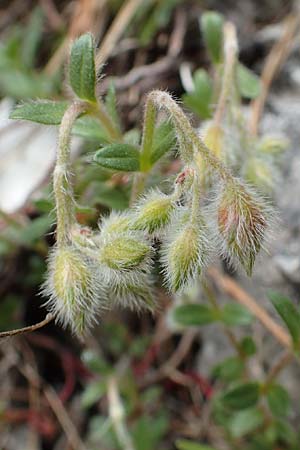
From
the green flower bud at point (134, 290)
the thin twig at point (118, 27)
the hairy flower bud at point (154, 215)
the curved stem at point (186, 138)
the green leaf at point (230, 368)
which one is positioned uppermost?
the thin twig at point (118, 27)

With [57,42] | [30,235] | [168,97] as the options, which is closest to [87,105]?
[168,97]

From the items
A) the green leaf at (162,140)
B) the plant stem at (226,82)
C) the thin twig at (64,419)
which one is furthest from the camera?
the thin twig at (64,419)

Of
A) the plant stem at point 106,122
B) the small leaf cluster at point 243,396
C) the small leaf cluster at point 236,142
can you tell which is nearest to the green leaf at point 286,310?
the small leaf cluster at point 243,396

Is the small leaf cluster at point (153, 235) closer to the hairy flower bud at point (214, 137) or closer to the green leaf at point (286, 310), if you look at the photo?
the hairy flower bud at point (214, 137)

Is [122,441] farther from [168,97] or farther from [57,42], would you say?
[57,42]

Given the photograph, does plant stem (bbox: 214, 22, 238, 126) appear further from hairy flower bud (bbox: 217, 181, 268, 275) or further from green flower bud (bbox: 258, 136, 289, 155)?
hairy flower bud (bbox: 217, 181, 268, 275)

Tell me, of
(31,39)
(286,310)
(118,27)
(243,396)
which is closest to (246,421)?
(243,396)

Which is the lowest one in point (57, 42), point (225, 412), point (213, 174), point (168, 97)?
point (225, 412)

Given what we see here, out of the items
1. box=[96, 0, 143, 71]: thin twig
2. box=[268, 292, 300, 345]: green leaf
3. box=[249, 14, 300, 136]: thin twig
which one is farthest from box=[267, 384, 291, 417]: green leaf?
box=[96, 0, 143, 71]: thin twig
